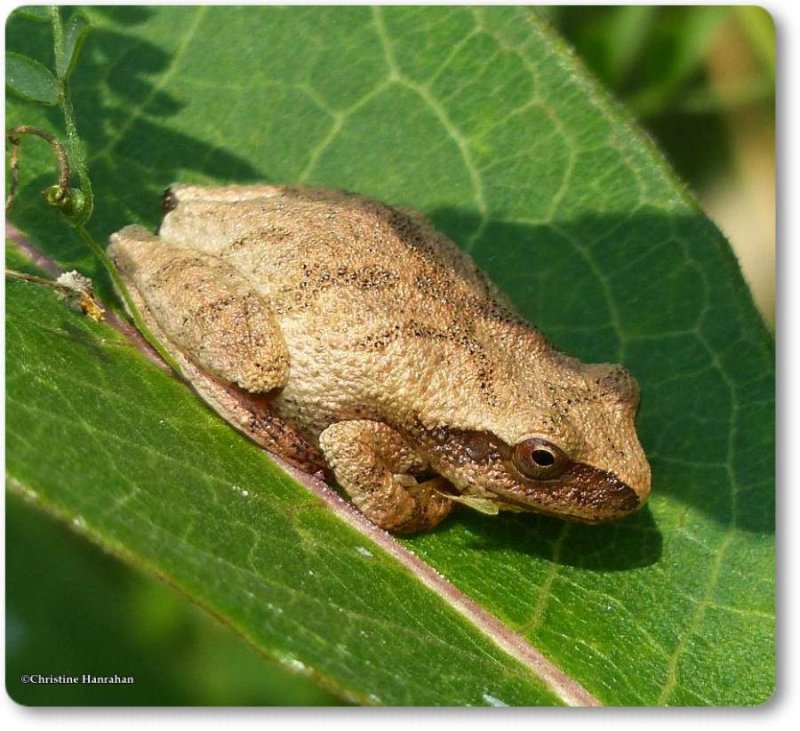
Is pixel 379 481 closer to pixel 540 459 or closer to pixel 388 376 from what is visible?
pixel 388 376

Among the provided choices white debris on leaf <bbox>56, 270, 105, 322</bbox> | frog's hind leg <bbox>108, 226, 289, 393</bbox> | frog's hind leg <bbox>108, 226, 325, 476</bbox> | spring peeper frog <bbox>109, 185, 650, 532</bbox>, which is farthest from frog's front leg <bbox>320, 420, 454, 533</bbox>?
white debris on leaf <bbox>56, 270, 105, 322</bbox>

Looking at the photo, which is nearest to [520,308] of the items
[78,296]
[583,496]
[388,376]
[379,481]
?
[388,376]

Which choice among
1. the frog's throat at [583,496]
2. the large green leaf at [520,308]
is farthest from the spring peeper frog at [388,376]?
the large green leaf at [520,308]

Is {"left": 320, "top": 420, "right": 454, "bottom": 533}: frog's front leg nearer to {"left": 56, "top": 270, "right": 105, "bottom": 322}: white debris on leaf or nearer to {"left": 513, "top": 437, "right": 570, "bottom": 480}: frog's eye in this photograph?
{"left": 513, "top": 437, "right": 570, "bottom": 480}: frog's eye

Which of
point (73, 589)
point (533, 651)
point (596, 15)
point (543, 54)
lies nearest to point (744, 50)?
point (596, 15)

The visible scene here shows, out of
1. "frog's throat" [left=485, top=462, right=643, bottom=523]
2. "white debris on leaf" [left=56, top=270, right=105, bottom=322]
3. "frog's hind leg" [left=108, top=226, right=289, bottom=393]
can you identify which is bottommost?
"white debris on leaf" [left=56, top=270, right=105, bottom=322]

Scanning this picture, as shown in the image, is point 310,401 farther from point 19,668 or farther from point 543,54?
point 543,54
